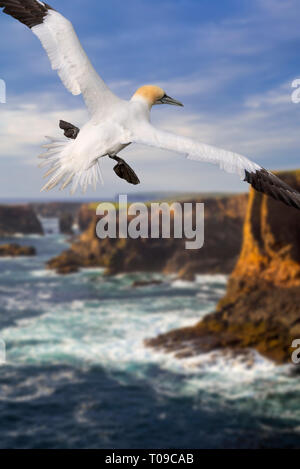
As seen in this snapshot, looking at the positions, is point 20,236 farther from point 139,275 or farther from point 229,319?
point 229,319

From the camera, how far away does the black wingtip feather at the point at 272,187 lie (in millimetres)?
2480

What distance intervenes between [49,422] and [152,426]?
253 inches

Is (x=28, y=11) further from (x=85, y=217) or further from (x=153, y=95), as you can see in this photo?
(x=85, y=217)

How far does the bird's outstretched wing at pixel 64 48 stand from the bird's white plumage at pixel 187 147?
1.48ft

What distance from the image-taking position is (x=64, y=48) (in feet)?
10.6

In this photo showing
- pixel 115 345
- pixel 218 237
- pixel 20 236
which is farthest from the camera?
pixel 20 236

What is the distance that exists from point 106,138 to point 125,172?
0.31 m

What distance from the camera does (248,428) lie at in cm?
2878

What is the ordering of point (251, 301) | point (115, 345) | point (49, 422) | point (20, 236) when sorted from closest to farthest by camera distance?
point (49, 422), point (251, 301), point (115, 345), point (20, 236)

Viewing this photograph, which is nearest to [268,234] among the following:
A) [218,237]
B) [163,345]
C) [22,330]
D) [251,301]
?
[251,301]

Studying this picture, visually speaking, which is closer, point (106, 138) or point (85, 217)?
point (106, 138)

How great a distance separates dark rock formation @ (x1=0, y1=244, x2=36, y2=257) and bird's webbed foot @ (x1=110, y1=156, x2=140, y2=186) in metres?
98.5

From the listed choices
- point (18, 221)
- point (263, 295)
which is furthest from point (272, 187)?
point (18, 221)

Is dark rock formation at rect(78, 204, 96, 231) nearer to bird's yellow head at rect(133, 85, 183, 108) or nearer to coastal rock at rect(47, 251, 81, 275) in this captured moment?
coastal rock at rect(47, 251, 81, 275)
